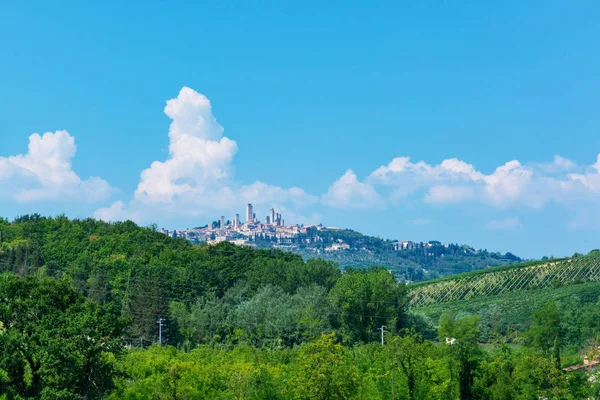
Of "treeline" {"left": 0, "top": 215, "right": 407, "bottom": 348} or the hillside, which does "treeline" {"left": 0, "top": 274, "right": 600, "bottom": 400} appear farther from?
the hillside

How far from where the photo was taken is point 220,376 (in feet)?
110


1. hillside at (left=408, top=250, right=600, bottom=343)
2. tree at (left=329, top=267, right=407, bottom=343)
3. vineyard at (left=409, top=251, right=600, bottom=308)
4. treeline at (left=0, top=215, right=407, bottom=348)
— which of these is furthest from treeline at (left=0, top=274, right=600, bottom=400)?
vineyard at (left=409, top=251, right=600, bottom=308)

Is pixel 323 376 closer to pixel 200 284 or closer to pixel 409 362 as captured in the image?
pixel 409 362

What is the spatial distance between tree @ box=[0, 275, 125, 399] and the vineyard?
67963 mm

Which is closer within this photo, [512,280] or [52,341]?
[52,341]

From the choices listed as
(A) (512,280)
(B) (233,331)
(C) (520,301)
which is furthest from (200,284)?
(A) (512,280)

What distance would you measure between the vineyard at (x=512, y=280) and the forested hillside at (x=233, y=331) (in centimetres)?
1249

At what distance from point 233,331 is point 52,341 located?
38306 mm

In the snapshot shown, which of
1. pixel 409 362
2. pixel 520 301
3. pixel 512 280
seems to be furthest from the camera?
pixel 512 280

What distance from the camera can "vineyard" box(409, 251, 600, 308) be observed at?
87312 mm

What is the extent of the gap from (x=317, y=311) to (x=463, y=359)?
27.2m

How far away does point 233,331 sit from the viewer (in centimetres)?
6228

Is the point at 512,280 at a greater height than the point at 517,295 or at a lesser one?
greater

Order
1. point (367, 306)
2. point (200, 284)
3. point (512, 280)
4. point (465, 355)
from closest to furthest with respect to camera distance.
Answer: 1. point (465, 355)
2. point (367, 306)
3. point (200, 284)
4. point (512, 280)
